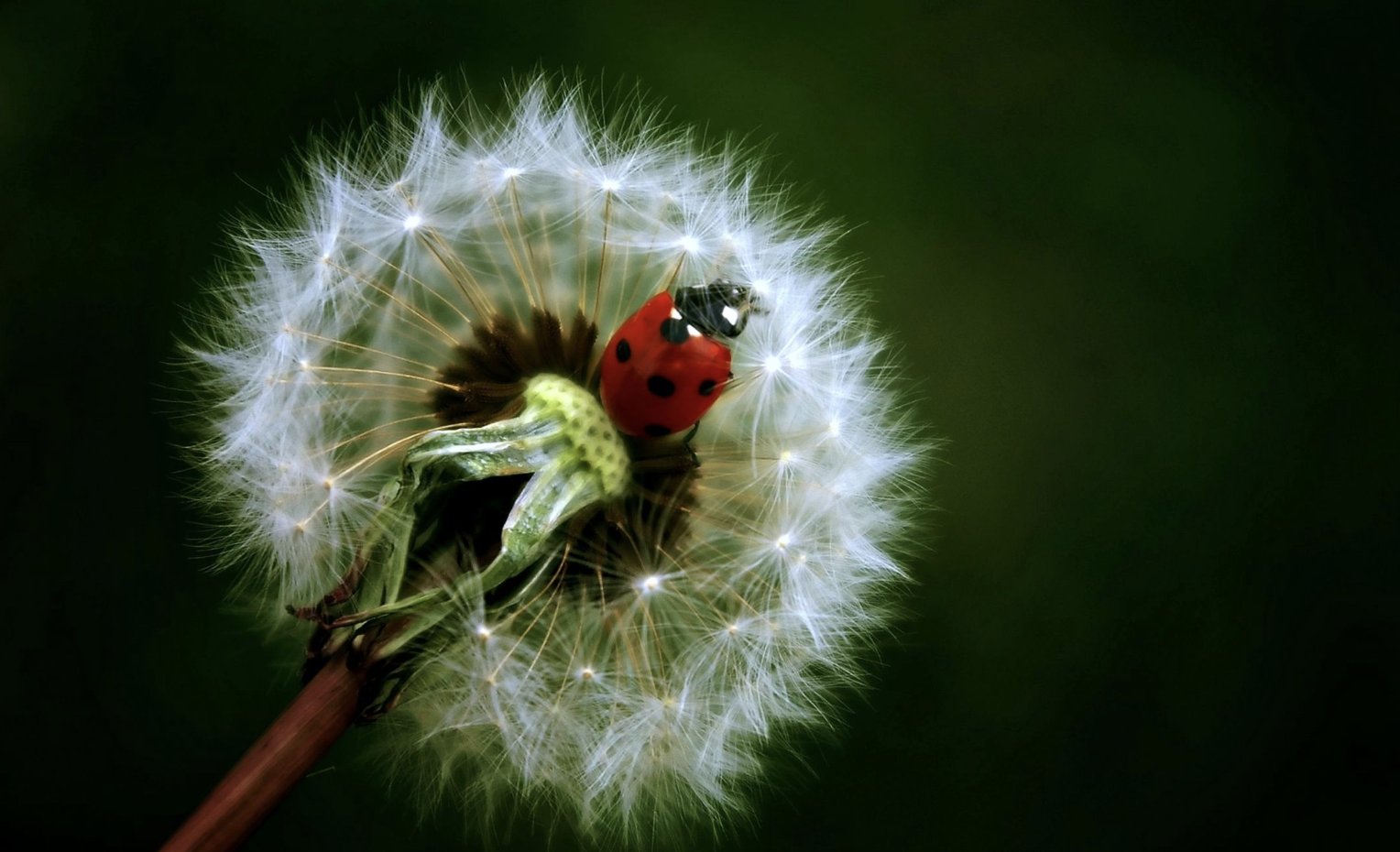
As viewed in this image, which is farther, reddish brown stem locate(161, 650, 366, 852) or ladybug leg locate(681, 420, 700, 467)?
ladybug leg locate(681, 420, 700, 467)

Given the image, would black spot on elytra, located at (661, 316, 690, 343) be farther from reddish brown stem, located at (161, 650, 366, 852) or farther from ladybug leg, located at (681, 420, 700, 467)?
reddish brown stem, located at (161, 650, 366, 852)

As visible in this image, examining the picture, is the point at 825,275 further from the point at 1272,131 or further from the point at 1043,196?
the point at 1272,131

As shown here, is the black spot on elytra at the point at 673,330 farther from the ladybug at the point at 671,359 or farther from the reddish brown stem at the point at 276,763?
the reddish brown stem at the point at 276,763

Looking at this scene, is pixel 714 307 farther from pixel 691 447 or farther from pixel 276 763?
pixel 276 763

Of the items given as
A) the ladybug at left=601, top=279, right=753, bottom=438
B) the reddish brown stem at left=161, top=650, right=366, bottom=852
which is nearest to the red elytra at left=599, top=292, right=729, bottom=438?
the ladybug at left=601, top=279, right=753, bottom=438

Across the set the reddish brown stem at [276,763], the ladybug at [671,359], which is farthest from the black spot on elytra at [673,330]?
the reddish brown stem at [276,763]

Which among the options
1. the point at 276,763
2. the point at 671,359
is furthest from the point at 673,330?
the point at 276,763

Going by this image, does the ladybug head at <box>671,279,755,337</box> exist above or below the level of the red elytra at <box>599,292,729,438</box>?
above
